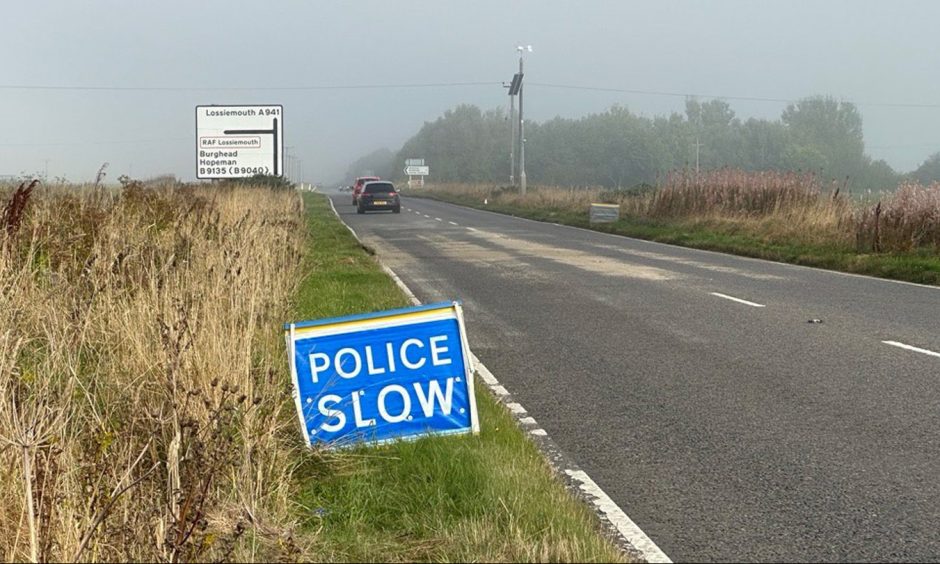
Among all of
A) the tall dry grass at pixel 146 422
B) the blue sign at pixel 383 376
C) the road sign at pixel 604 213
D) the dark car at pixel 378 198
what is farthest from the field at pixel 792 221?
the tall dry grass at pixel 146 422

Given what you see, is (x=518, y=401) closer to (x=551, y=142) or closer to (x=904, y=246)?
(x=904, y=246)

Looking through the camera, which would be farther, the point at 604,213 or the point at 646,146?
the point at 646,146

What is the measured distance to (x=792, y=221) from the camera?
25.2m

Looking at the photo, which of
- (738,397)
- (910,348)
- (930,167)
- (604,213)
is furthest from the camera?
(930,167)

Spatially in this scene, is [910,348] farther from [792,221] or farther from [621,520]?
[792,221]

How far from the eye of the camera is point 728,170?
3219cm

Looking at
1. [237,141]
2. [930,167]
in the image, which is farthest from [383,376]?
[930,167]

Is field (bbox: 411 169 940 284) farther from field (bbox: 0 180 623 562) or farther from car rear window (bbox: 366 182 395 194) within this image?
field (bbox: 0 180 623 562)

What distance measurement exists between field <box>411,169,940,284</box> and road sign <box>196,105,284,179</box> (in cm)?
1036

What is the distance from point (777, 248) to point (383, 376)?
700 inches

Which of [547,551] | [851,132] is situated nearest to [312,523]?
[547,551]

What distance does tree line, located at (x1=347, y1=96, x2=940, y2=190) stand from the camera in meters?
116

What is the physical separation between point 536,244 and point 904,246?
337 inches

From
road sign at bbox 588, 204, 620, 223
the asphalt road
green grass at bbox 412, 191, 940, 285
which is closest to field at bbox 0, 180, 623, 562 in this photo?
the asphalt road
